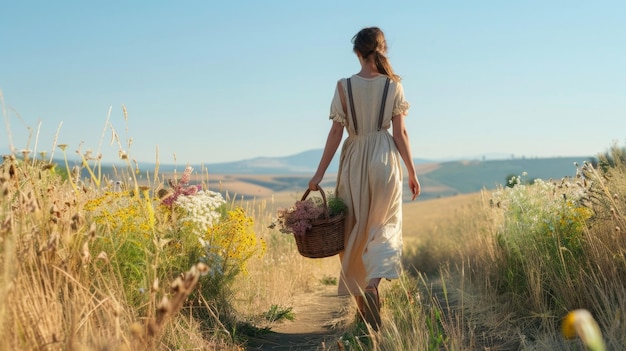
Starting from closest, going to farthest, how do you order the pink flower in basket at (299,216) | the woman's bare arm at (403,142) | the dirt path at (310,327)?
the pink flower in basket at (299,216), the woman's bare arm at (403,142), the dirt path at (310,327)

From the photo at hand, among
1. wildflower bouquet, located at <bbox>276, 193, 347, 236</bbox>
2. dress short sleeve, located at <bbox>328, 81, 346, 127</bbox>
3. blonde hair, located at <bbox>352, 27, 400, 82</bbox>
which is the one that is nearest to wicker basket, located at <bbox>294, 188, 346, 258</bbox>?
wildflower bouquet, located at <bbox>276, 193, 347, 236</bbox>

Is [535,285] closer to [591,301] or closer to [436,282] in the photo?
[591,301]

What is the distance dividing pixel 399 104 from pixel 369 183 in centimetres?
69

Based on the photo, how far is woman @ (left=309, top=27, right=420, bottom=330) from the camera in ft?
17.2

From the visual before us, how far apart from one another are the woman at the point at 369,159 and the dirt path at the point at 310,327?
0.55 metres

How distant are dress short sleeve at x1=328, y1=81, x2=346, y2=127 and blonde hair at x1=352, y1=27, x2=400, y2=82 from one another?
373mm

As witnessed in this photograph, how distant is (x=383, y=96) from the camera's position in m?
5.35

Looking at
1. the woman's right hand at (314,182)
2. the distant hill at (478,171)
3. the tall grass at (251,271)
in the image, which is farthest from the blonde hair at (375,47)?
the distant hill at (478,171)

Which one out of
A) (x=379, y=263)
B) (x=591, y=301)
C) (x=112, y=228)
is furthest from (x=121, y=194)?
(x=591, y=301)

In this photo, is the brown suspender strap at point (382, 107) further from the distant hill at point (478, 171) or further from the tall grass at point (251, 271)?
the distant hill at point (478, 171)

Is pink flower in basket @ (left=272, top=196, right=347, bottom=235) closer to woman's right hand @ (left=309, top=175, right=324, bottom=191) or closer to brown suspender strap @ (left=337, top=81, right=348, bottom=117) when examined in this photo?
woman's right hand @ (left=309, top=175, right=324, bottom=191)

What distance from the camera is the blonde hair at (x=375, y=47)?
211 inches

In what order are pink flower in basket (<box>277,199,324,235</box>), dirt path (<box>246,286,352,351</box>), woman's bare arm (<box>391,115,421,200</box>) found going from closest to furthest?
pink flower in basket (<box>277,199,324,235</box>) → woman's bare arm (<box>391,115,421,200</box>) → dirt path (<box>246,286,352,351</box>)

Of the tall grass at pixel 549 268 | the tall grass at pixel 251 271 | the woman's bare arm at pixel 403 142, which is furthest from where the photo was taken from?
the woman's bare arm at pixel 403 142
